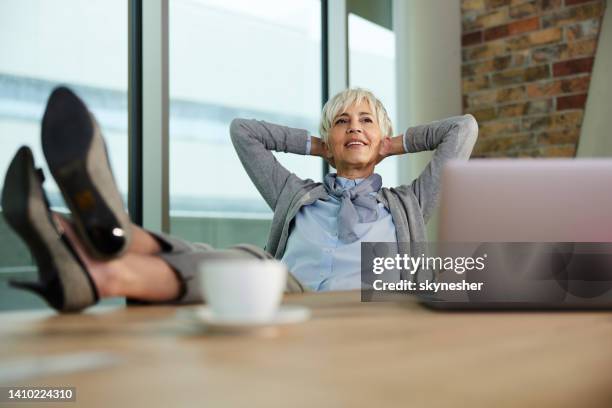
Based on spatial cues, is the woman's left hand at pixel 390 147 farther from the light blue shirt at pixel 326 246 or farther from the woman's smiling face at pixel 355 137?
the light blue shirt at pixel 326 246

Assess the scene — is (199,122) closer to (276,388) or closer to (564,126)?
(564,126)

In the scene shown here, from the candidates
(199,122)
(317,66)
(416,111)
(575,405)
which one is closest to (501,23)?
(416,111)

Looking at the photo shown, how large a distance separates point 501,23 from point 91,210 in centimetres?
331

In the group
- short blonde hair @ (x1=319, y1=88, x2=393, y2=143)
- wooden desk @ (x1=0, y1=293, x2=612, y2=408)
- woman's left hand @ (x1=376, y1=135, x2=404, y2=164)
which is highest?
short blonde hair @ (x1=319, y1=88, x2=393, y2=143)

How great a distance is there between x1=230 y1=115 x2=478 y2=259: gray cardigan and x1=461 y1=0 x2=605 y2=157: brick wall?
147cm

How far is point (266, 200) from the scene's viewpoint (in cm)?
207

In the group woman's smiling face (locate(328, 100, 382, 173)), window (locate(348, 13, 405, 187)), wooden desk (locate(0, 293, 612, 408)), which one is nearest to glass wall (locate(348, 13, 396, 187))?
window (locate(348, 13, 405, 187))

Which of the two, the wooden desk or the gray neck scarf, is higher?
the gray neck scarf

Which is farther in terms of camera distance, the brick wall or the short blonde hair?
the brick wall

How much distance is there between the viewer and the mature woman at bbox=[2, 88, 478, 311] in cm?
76

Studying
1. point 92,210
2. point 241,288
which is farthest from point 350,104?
point 241,288

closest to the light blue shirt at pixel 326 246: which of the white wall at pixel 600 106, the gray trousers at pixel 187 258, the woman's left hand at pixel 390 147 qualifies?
the woman's left hand at pixel 390 147

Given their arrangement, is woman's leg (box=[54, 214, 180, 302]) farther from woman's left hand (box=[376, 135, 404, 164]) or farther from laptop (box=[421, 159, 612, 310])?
woman's left hand (box=[376, 135, 404, 164])

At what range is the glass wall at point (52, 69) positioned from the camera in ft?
6.98
